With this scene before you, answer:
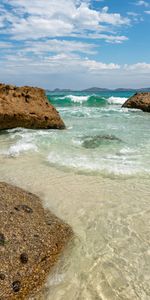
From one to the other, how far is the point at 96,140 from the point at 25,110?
3.53 m

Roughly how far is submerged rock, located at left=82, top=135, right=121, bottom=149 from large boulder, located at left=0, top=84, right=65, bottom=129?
2627mm

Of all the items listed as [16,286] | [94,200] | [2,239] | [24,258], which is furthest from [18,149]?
[16,286]

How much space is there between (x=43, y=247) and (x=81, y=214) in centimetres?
117

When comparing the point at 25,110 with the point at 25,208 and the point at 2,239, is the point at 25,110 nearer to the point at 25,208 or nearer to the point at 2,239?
the point at 25,208

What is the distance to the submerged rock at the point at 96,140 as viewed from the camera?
9.79 metres

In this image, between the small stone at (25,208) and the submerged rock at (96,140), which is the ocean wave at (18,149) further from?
the small stone at (25,208)

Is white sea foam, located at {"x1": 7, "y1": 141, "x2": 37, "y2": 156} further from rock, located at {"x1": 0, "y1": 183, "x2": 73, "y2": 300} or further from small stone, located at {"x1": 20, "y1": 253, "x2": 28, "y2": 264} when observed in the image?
small stone, located at {"x1": 20, "y1": 253, "x2": 28, "y2": 264}

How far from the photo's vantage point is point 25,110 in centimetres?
1252

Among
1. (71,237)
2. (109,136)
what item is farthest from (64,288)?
(109,136)

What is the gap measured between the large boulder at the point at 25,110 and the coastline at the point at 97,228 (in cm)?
508

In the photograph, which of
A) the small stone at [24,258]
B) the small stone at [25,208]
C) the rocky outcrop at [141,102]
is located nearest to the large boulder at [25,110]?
the small stone at [25,208]

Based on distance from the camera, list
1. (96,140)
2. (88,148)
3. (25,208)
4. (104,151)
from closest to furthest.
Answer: (25,208)
(104,151)
(88,148)
(96,140)

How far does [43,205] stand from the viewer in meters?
5.32

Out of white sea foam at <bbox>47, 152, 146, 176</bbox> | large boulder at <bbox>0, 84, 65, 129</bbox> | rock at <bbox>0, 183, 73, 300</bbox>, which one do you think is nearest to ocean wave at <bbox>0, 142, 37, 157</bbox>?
white sea foam at <bbox>47, 152, 146, 176</bbox>
